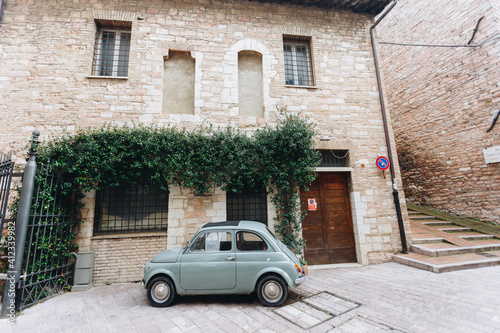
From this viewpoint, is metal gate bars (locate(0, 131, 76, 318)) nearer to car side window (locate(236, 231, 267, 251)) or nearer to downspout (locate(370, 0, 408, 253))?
car side window (locate(236, 231, 267, 251))

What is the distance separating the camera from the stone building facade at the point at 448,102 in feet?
24.4

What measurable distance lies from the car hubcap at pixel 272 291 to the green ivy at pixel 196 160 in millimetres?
1964

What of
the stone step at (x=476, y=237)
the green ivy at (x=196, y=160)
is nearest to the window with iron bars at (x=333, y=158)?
the green ivy at (x=196, y=160)

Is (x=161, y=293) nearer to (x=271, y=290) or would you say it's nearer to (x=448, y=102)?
(x=271, y=290)

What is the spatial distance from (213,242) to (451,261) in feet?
18.3

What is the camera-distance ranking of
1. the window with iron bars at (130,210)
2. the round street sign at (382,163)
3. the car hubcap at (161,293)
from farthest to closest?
1. the round street sign at (382,163)
2. the window with iron bars at (130,210)
3. the car hubcap at (161,293)

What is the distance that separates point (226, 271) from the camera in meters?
3.84

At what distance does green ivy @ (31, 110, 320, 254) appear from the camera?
5129 mm

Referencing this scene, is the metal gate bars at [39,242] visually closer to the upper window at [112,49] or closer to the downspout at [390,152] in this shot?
the upper window at [112,49]

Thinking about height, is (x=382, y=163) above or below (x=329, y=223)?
above

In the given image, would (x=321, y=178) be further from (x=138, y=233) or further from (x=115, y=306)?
(x=115, y=306)

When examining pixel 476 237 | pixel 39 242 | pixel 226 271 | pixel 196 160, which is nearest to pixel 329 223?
pixel 226 271

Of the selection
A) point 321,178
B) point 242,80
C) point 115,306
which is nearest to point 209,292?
point 115,306

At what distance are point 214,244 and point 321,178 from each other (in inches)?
158
